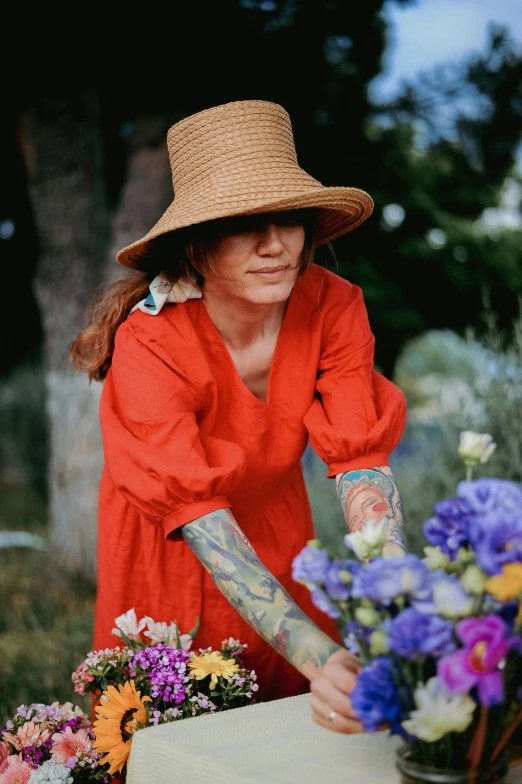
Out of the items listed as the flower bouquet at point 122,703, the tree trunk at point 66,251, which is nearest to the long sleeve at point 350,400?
the flower bouquet at point 122,703

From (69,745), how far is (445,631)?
109 centimetres

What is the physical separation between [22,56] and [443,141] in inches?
108

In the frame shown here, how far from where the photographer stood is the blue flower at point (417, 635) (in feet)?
3.07

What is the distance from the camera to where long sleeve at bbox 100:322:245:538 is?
5.23ft

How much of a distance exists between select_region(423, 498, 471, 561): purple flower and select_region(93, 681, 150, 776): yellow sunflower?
80cm

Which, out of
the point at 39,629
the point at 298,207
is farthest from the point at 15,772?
the point at 39,629

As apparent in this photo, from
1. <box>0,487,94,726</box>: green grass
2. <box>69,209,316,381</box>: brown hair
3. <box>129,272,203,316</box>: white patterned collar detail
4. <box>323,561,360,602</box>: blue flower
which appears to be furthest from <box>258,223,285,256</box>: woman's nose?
<box>0,487,94,726</box>: green grass

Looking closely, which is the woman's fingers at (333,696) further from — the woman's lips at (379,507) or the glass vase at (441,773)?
the woman's lips at (379,507)

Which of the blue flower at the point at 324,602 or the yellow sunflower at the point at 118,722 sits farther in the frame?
the yellow sunflower at the point at 118,722

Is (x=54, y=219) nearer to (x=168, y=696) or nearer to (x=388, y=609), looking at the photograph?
(x=168, y=696)

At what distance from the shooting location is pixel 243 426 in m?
1.99

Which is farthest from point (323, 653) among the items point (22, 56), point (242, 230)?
point (22, 56)

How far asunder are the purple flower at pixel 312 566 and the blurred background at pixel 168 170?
2.73m

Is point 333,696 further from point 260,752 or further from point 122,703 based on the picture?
point 122,703
